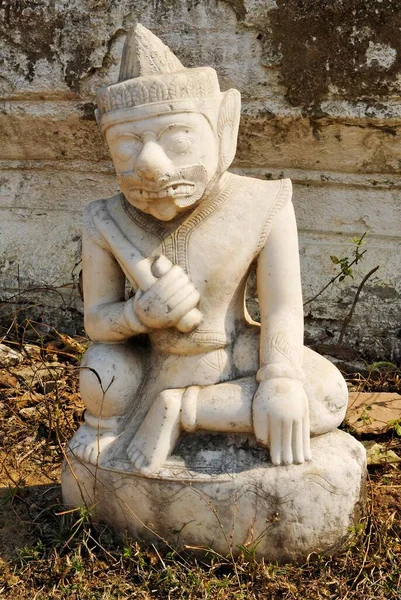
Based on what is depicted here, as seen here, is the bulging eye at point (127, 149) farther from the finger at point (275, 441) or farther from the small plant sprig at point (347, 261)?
the small plant sprig at point (347, 261)

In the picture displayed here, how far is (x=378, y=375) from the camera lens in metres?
4.05

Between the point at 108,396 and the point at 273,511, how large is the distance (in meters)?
0.70

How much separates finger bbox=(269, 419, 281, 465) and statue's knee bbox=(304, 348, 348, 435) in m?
0.16

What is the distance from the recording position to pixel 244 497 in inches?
103

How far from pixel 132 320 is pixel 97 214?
43 cm

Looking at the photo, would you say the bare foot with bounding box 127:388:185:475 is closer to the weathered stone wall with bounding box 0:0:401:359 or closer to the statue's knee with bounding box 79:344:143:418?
the statue's knee with bounding box 79:344:143:418

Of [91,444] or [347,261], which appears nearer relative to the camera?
[91,444]

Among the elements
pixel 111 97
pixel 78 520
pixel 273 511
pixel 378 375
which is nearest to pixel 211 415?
pixel 273 511

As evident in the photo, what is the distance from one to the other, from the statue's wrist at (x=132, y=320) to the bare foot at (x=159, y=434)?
24cm

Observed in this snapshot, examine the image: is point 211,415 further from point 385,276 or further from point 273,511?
point 385,276

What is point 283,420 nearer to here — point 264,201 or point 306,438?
point 306,438

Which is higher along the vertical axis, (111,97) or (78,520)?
(111,97)

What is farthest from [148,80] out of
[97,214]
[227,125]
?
[97,214]

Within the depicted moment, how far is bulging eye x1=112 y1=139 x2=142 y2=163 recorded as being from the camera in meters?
2.56
